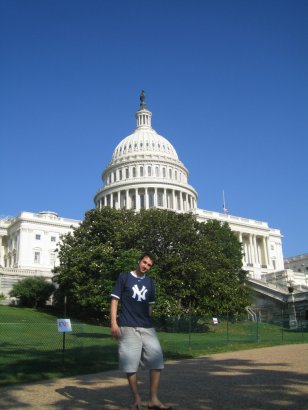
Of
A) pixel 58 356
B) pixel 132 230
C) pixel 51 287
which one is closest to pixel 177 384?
pixel 58 356

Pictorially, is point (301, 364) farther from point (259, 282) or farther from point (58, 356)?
point (259, 282)

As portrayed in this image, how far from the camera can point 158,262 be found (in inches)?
1763

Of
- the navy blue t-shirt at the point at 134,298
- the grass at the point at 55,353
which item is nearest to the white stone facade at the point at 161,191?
the grass at the point at 55,353

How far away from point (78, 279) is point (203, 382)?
129 feet

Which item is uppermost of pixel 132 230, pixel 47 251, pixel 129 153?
pixel 129 153

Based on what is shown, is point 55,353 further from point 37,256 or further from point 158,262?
point 37,256

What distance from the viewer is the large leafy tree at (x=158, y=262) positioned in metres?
43.2

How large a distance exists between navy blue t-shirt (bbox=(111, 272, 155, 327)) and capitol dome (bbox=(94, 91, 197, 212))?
93.6 m

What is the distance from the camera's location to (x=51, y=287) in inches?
2311

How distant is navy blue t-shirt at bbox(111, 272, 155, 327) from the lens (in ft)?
27.3

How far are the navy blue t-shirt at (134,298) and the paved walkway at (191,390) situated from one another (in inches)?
58.9

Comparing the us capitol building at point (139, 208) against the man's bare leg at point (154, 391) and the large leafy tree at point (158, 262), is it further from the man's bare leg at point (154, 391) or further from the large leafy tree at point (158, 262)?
the man's bare leg at point (154, 391)

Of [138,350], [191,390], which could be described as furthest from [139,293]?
[191,390]

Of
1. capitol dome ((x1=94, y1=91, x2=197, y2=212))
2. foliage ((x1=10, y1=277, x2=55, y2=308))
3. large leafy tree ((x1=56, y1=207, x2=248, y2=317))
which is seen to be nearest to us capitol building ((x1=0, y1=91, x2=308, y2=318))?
capitol dome ((x1=94, y1=91, x2=197, y2=212))
